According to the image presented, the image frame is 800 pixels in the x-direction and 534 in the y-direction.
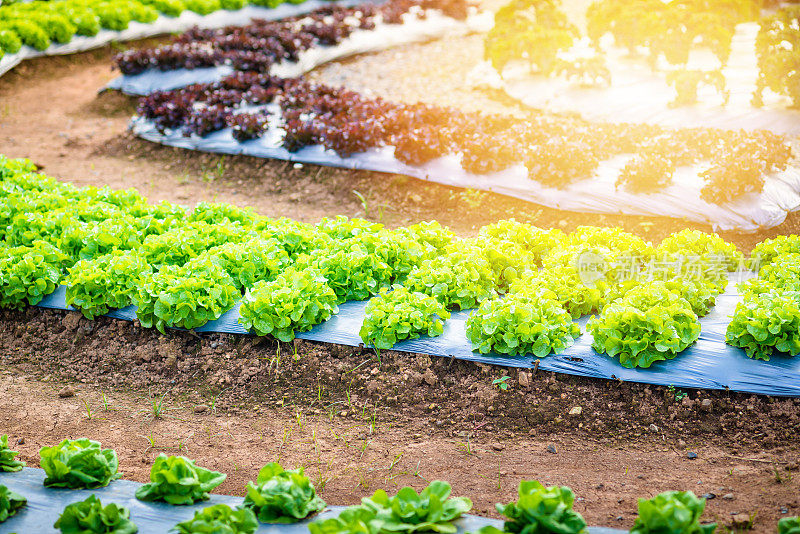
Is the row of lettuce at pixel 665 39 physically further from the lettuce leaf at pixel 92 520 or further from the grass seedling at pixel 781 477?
the lettuce leaf at pixel 92 520

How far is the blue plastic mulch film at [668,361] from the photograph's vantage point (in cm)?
456

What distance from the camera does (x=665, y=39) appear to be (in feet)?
32.3

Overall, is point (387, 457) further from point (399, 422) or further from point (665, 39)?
point (665, 39)

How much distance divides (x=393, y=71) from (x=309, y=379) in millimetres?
8783

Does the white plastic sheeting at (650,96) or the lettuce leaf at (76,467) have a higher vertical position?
the white plastic sheeting at (650,96)

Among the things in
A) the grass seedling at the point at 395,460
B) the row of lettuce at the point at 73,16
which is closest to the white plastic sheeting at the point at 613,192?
the grass seedling at the point at 395,460

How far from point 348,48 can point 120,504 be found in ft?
38.2

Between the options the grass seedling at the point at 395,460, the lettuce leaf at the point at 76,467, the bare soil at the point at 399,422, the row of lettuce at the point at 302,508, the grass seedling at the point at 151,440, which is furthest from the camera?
the grass seedling at the point at 151,440

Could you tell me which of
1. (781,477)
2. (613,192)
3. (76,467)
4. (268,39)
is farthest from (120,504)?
(268,39)

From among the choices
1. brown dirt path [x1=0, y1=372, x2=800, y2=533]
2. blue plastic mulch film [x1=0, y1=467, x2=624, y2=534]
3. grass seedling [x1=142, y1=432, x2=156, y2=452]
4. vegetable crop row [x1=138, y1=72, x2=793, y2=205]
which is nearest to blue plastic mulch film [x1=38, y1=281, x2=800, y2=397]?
brown dirt path [x1=0, y1=372, x2=800, y2=533]

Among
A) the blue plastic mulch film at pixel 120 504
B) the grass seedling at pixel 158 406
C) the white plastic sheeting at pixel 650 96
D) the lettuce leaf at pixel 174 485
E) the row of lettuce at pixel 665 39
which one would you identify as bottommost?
the grass seedling at pixel 158 406

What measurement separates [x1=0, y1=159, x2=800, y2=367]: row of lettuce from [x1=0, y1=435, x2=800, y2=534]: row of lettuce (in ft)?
5.07

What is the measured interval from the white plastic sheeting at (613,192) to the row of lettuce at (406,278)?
108cm

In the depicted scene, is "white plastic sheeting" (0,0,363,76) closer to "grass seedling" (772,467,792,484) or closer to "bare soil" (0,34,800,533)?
"bare soil" (0,34,800,533)
